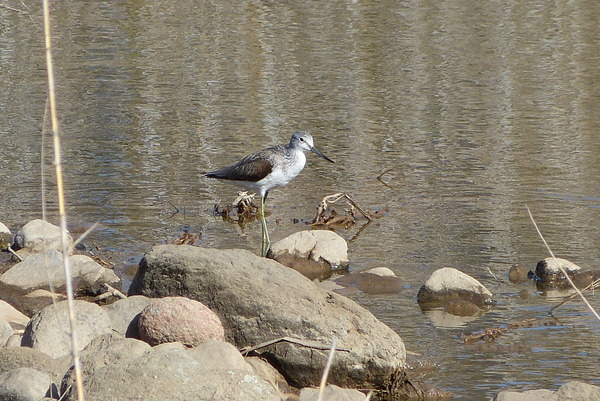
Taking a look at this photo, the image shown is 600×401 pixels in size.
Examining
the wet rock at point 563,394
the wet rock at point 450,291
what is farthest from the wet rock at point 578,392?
the wet rock at point 450,291

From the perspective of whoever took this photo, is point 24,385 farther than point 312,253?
No

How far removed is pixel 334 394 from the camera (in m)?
5.89

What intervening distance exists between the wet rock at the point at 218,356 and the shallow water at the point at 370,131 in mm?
1623

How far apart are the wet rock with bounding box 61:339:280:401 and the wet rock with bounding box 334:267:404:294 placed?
11.3 ft

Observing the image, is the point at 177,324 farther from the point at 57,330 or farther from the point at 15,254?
the point at 15,254

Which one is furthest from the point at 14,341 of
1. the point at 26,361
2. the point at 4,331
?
the point at 26,361

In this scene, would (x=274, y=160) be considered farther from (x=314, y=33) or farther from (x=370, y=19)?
(x=370, y=19)

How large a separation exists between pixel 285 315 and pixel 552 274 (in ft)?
10.6

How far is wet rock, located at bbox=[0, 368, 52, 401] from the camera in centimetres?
546

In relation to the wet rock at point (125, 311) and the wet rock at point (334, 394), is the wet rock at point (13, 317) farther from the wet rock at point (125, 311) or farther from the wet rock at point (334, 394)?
the wet rock at point (334, 394)

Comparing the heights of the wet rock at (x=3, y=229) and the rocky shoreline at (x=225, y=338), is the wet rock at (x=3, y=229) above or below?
below

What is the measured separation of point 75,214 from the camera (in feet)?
35.9

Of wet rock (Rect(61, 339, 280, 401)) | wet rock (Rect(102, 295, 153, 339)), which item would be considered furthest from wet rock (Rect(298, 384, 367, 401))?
wet rock (Rect(102, 295, 153, 339))

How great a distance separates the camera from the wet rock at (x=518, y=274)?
29.3ft
